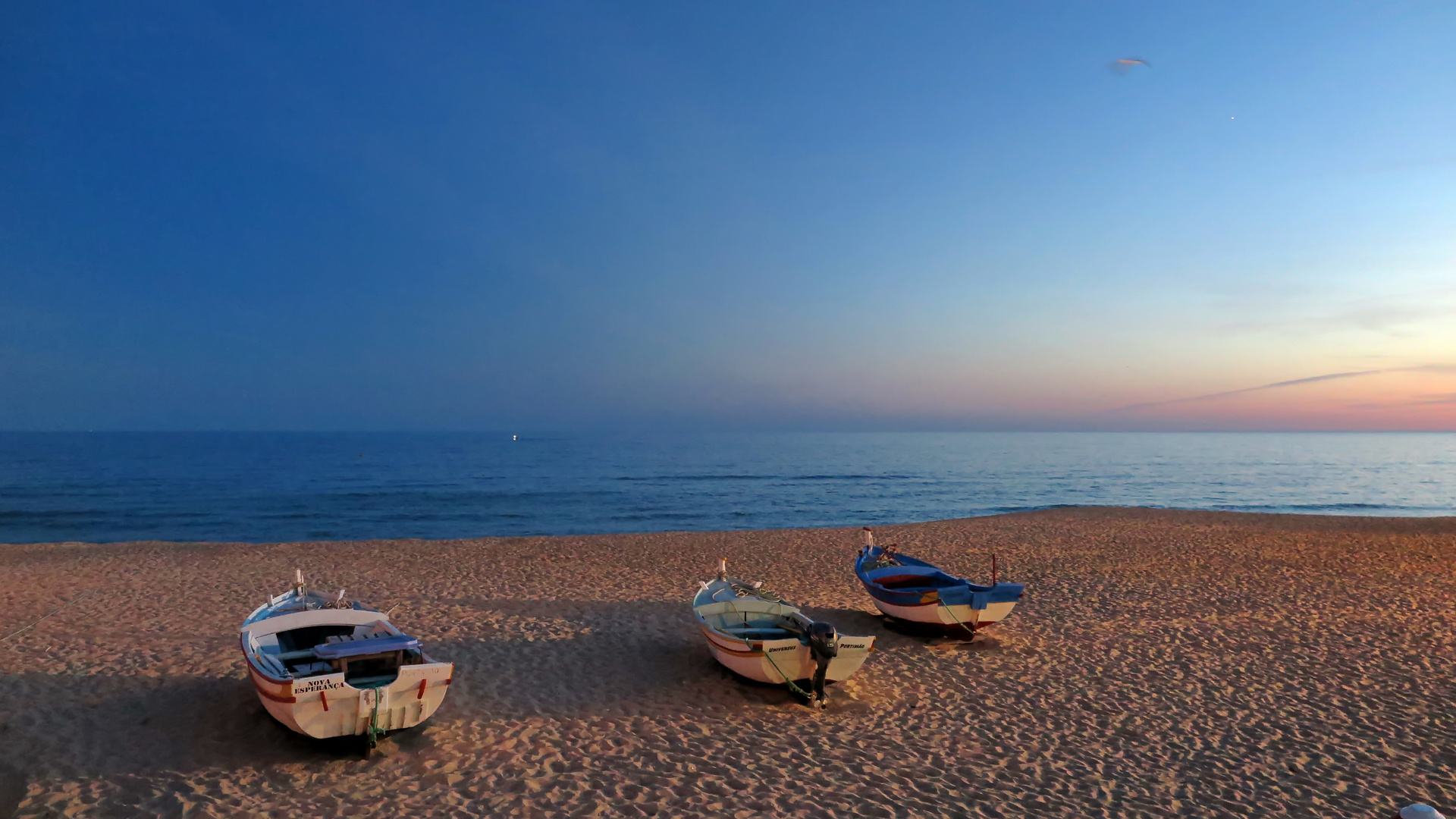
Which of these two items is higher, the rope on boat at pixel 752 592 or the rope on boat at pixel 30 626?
the rope on boat at pixel 752 592

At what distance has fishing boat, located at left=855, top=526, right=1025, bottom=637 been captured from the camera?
1077 centimetres

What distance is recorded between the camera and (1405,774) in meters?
6.98

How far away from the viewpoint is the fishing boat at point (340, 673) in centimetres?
661

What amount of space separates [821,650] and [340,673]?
5114mm

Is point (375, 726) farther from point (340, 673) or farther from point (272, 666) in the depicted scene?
point (272, 666)

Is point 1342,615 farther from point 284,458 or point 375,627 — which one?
point 284,458

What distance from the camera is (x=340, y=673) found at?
6.87 meters

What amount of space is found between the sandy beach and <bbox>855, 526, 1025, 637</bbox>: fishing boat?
472 mm

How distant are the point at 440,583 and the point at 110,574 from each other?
798cm

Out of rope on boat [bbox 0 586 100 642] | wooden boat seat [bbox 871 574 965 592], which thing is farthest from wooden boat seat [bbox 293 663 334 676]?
wooden boat seat [bbox 871 574 965 592]

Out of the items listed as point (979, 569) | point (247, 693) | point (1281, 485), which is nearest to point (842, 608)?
point (979, 569)

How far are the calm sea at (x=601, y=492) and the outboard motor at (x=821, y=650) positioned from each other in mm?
23450

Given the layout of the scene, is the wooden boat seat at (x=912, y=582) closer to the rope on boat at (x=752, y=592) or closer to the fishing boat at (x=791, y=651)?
the rope on boat at (x=752, y=592)

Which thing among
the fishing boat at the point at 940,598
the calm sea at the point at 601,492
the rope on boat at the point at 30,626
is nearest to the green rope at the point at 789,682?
the fishing boat at the point at 940,598
